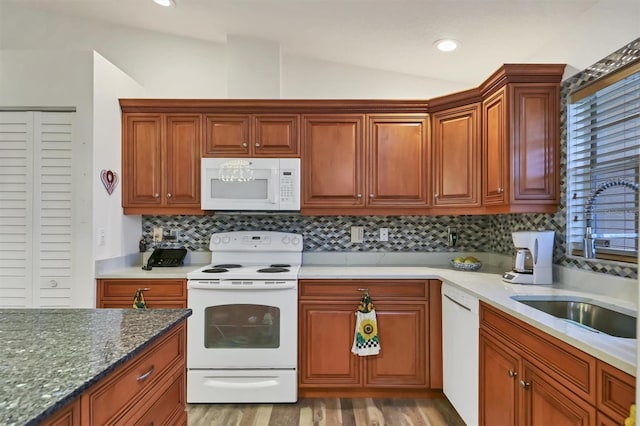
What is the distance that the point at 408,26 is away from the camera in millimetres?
2303

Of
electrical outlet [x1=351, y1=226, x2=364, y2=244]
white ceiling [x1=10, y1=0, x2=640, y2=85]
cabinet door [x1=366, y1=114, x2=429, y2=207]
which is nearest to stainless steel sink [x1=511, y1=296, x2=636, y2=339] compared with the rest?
cabinet door [x1=366, y1=114, x2=429, y2=207]

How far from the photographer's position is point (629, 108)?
5.53 ft

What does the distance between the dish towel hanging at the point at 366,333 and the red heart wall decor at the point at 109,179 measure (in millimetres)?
2036

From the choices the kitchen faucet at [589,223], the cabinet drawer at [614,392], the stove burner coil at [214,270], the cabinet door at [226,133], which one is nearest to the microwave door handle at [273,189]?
the cabinet door at [226,133]

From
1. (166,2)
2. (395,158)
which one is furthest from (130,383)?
(166,2)

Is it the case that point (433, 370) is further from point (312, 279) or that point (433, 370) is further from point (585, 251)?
point (585, 251)

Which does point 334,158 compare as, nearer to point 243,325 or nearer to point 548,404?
point 243,325

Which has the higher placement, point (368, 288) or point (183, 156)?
point (183, 156)

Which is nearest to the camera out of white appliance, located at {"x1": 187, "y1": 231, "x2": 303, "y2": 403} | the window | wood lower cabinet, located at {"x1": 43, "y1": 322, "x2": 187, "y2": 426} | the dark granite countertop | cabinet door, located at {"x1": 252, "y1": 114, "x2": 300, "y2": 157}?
the dark granite countertop

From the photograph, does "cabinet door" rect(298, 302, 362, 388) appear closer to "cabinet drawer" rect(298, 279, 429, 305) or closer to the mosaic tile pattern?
"cabinet drawer" rect(298, 279, 429, 305)

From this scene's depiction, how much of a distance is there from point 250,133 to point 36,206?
1569mm

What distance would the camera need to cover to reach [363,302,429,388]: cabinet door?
2.43 meters

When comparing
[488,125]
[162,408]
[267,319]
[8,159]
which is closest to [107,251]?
[8,159]

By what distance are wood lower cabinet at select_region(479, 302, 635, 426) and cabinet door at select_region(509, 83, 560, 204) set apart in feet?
2.74
